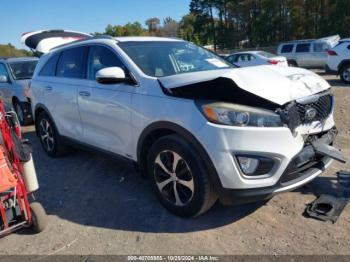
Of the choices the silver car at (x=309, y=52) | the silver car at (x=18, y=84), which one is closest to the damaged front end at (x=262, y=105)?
the silver car at (x=18, y=84)

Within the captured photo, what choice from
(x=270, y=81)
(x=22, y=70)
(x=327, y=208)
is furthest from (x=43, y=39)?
(x=327, y=208)

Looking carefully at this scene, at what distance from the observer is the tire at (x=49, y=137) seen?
5.82m

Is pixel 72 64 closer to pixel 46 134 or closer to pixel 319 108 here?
pixel 46 134

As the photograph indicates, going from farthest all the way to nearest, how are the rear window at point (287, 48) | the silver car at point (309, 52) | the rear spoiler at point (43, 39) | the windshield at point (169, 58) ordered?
the rear window at point (287, 48)
the silver car at point (309, 52)
the rear spoiler at point (43, 39)
the windshield at point (169, 58)

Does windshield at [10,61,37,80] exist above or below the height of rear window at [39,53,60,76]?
below

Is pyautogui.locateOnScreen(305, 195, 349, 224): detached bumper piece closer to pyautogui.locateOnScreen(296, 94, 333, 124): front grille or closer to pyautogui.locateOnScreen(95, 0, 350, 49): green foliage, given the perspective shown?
pyautogui.locateOnScreen(296, 94, 333, 124): front grille

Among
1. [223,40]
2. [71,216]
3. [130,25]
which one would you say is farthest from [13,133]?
[130,25]

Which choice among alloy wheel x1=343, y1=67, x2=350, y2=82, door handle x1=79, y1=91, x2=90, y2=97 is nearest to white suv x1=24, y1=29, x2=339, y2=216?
door handle x1=79, y1=91, x2=90, y2=97

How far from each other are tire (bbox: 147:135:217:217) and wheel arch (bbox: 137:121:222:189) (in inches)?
2.6

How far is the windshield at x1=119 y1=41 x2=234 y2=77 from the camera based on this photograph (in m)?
4.10

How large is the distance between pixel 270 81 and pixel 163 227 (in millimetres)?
1709

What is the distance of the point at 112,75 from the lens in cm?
383

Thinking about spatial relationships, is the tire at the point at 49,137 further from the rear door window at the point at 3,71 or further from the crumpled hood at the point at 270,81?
the rear door window at the point at 3,71

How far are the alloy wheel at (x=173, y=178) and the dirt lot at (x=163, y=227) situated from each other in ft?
0.76
